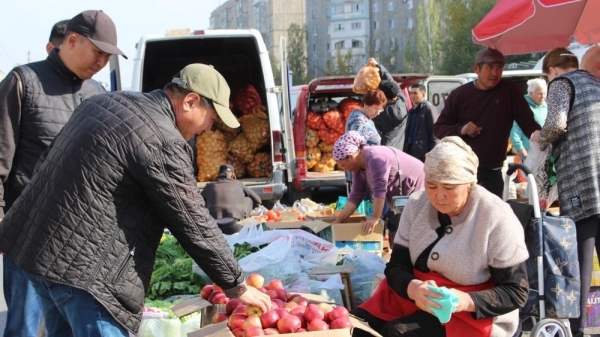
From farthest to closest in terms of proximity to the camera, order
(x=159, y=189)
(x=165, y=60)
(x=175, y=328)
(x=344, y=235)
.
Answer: (x=165, y=60), (x=344, y=235), (x=175, y=328), (x=159, y=189)

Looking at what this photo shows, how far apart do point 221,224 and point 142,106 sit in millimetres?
3888

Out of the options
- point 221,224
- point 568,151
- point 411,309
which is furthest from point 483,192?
point 221,224

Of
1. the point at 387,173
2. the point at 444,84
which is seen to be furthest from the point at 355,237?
the point at 444,84

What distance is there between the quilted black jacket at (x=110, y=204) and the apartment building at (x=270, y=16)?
82.3 meters

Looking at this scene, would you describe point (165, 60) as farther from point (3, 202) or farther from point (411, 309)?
point (411, 309)

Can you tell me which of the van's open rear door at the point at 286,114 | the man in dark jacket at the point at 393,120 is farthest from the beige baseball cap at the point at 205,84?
the man in dark jacket at the point at 393,120

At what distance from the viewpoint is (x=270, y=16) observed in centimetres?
9650

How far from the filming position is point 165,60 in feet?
33.1

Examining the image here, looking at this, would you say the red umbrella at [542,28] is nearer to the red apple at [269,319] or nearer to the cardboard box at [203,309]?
the cardboard box at [203,309]

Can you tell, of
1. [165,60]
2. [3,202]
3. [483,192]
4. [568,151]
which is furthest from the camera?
[165,60]

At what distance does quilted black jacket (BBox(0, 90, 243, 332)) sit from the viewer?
2.54m

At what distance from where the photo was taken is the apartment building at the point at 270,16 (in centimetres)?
9594

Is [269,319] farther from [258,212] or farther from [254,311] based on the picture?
[258,212]

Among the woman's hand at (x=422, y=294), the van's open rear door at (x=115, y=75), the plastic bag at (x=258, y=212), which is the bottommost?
the plastic bag at (x=258, y=212)
